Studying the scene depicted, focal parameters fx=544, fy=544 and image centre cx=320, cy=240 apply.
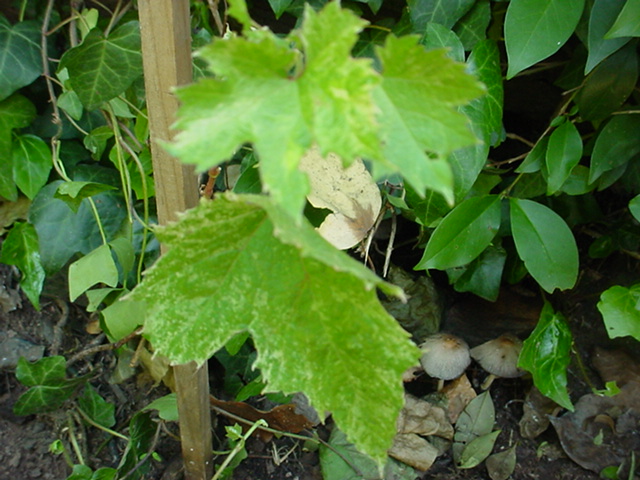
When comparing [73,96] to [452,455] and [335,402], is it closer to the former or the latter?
[335,402]

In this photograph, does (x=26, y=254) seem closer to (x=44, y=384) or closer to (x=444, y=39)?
(x=44, y=384)

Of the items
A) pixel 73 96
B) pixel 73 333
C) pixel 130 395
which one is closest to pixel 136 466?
pixel 130 395

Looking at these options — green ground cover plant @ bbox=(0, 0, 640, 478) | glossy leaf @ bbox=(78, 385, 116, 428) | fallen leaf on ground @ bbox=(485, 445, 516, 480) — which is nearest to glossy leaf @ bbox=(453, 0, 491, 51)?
green ground cover plant @ bbox=(0, 0, 640, 478)

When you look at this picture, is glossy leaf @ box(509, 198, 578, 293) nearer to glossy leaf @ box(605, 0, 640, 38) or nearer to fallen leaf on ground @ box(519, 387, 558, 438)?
glossy leaf @ box(605, 0, 640, 38)

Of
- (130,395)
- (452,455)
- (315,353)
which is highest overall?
(315,353)

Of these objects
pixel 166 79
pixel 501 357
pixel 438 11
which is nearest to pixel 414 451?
pixel 501 357
